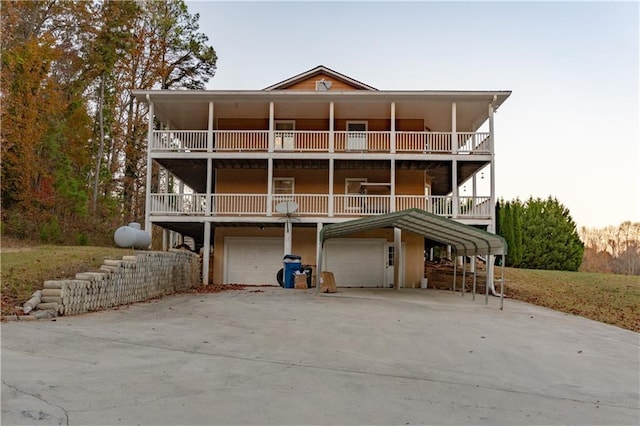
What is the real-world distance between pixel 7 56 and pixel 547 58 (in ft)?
71.6

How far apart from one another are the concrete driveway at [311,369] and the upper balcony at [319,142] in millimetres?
8874

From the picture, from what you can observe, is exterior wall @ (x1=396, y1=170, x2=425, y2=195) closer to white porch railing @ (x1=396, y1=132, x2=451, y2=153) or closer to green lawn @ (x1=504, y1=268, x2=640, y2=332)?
white porch railing @ (x1=396, y1=132, x2=451, y2=153)

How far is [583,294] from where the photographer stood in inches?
675

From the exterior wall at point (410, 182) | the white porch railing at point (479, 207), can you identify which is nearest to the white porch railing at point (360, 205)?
the exterior wall at point (410, 182)

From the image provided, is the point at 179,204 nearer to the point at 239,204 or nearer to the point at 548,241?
the point at 239,204

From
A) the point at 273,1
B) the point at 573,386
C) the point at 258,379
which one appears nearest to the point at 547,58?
the point at 273,1

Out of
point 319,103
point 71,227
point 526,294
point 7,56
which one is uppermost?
point 7,56

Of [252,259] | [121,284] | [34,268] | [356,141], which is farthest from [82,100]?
[121,284]

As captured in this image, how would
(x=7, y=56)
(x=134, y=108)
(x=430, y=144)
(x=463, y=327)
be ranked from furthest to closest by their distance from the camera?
1. (x=134, y=108)
2. (x=7, y=56)
3. (x=430, y=144)
4. (x=463, y=327)

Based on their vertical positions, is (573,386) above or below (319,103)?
below

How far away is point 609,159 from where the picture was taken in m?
19.5

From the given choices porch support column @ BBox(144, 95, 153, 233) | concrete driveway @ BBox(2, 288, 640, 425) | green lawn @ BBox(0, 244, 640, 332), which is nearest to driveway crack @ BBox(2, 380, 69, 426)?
concrete driveway @ BBox(2, 288, 640, 425)

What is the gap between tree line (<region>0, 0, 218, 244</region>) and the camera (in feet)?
69.5

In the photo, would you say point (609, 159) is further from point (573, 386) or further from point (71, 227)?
point (71, 227)
